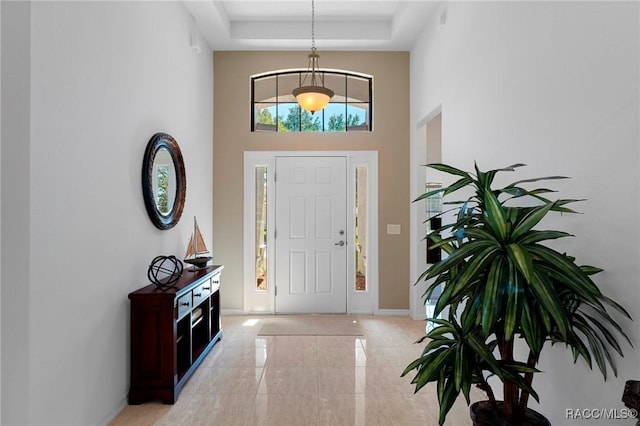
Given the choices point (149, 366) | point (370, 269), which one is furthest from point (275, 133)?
point (149, 366)

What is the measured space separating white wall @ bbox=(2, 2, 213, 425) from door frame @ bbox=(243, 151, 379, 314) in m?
1.72

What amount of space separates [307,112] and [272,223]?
1530 millimetres

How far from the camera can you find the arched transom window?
5043 mm

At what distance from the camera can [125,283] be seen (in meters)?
2.68

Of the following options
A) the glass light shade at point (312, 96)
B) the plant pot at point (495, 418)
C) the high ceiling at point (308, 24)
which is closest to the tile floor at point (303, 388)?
the plant pot at point (495, 418)

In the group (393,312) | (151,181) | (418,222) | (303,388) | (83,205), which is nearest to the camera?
(83,205)

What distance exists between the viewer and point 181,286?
9.48 feet

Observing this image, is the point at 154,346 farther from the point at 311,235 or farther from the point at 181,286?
the point at 311,235

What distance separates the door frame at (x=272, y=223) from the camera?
4.96 metres

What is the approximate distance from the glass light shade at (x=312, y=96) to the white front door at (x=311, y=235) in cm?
116

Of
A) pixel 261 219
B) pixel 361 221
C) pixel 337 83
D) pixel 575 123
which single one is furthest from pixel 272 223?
pixel 575 123

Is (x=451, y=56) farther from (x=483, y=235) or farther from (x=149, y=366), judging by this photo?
(x=149, y=366)

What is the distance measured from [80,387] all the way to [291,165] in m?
3.37

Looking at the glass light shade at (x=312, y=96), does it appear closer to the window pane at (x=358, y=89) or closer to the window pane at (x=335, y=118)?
the window pane at (x=335, y=118)
